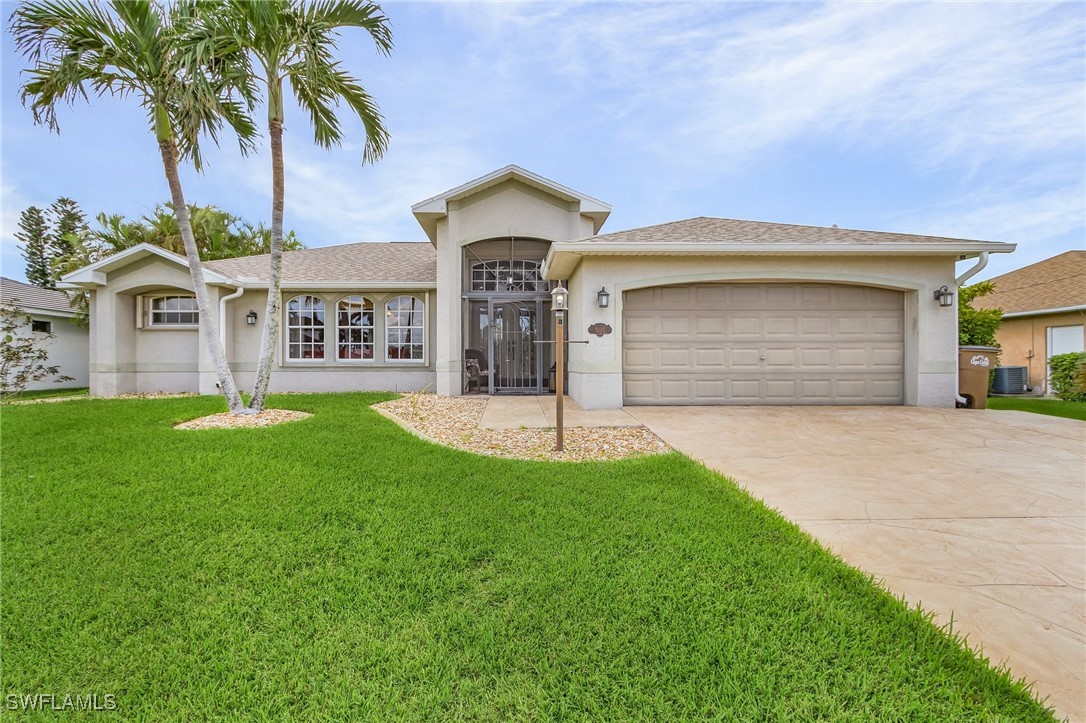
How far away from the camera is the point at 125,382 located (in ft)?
40.5

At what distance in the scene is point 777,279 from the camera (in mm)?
8742

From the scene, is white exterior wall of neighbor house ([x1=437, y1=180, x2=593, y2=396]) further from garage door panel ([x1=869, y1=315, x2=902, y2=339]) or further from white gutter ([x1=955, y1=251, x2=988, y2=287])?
white gutter ([x1=955, y1=251, x2=988, y2=287])

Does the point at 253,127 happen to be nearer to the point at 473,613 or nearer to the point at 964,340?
the point at 473,613

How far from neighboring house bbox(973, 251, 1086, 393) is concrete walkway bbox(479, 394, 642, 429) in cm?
1520

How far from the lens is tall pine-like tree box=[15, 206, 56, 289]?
2964 cm

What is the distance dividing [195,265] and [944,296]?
14.3 meters

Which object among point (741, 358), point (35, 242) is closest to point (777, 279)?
point (741, 358)

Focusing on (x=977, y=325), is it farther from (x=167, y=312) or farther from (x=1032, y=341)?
(x=167, y=312)

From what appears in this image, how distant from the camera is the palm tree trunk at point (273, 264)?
24.2 feet

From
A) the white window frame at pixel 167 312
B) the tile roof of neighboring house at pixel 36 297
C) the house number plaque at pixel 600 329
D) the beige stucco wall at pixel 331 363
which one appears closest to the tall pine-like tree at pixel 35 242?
the tile roof of neighboring house at pixel 36 297

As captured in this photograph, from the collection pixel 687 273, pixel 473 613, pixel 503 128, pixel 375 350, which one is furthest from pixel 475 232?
pixel 473 613

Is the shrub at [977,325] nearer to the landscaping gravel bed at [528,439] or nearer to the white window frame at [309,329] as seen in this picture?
the landscaping gravel bed at [528,439]

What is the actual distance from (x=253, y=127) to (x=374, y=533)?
867 cm

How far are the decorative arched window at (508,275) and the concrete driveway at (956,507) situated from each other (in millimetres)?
6025
